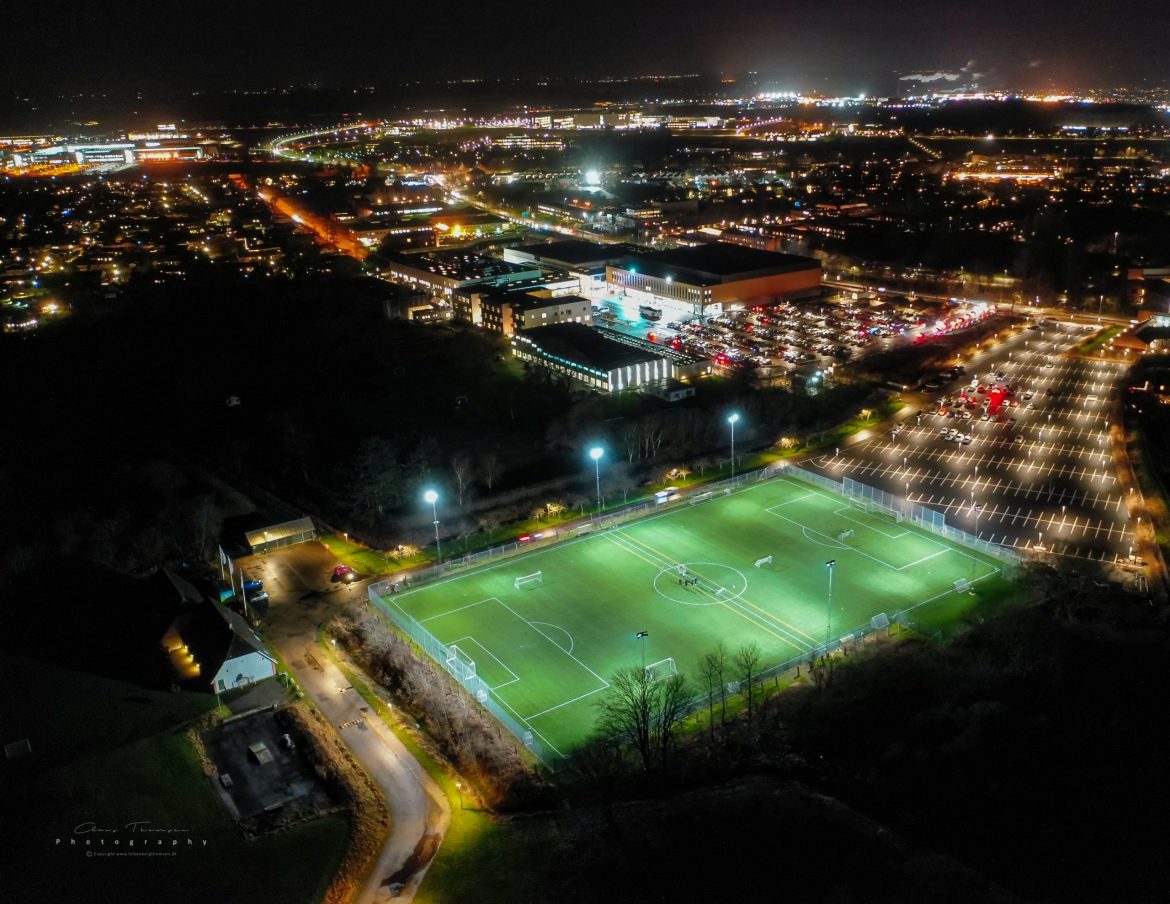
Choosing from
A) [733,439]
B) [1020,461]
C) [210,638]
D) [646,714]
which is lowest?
[1020,461]

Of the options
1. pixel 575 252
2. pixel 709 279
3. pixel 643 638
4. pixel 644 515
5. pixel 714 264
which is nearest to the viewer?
pixel 643 638

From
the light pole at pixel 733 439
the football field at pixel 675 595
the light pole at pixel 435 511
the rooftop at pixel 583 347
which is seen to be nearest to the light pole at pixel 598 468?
the football field at pixel 675 595

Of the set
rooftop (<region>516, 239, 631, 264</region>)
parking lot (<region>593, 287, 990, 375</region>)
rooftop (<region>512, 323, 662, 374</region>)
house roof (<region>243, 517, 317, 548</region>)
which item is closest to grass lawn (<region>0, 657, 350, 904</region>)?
house roof (<region>243, 517, 317, 548</region>)

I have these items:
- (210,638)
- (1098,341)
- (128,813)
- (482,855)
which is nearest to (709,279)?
(1098,341)

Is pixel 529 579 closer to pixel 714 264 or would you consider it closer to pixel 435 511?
pixel 435 511

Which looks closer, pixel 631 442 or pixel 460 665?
pixel 460 665

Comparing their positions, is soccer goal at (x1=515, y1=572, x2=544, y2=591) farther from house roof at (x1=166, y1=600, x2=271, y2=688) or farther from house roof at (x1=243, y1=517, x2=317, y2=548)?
house roof at (x1=243, y1=517, x2=317, y2=548)

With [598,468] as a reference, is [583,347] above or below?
above
